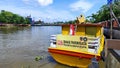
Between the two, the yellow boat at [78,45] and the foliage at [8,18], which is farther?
the foliage at [8,18]

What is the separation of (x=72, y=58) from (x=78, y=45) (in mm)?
720

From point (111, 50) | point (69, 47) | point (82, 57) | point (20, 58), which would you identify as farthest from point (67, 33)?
point (111, 50)

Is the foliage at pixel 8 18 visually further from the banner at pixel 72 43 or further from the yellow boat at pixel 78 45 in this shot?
the banner at pixel 72 43

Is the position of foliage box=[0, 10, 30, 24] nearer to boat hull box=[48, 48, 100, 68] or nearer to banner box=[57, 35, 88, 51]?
boat hull box=[48, 48, 100, 68]

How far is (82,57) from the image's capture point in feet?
30.5

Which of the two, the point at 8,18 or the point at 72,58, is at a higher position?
the point at 8,18

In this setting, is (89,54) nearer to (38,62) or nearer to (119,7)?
(38,62)

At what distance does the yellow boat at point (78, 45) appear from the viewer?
29.8 feet

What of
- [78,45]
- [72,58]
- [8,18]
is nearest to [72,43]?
[78,45]

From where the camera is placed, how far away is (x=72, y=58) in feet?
31.6

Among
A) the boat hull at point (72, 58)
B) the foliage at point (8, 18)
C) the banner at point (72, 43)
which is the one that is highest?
the foliage at point (8, 18)

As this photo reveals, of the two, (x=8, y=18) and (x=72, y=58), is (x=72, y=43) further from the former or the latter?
(x=8, y=18)

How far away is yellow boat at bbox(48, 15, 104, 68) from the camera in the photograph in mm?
9070

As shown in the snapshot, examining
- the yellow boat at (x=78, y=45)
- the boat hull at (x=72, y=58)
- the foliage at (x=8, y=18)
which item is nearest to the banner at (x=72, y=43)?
the yellow boat at (x=78, y=45)
